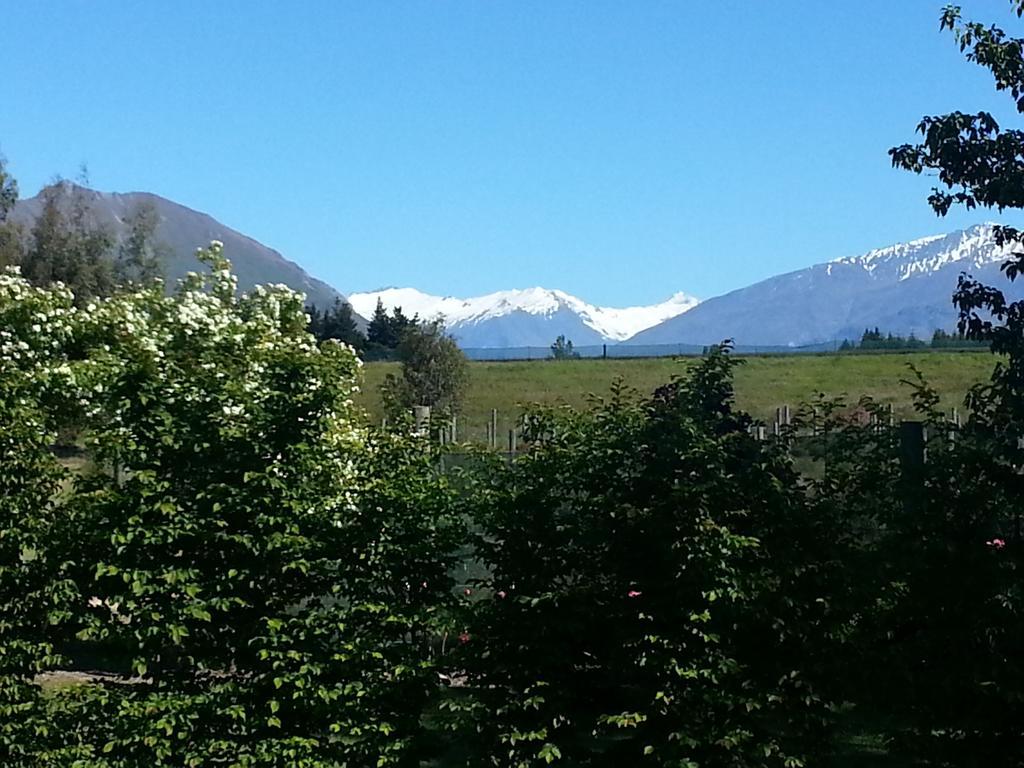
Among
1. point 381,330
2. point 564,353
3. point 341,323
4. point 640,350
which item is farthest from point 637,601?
point 640,350

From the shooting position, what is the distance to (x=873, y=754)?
8859mm

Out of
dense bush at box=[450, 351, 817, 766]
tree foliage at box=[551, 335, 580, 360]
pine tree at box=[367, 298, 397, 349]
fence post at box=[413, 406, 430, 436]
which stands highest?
pine tree at box=[367, 298, 397, 349]

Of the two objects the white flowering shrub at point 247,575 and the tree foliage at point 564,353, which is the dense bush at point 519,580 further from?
the tree foliage at point 564,353

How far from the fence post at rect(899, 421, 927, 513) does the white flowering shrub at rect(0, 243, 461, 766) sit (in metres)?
2.71

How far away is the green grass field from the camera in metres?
44.6

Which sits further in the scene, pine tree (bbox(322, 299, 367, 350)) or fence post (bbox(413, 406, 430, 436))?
pine tree (bbox(322, 299, 367, 350))

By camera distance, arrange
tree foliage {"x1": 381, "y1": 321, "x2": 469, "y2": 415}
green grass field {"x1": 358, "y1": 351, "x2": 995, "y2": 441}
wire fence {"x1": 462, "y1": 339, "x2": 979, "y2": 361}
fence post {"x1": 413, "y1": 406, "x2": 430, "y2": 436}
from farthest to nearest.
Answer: wire fence {"x1": 462, "y1": 339, "x2": 979, "y2": 361} < green grass field {"x1": 358, "y1": 351, "x2": 995, "y2": 441} < tree foliage {"x1": 381, "y1": 321, "x2": 469, "y2": 415} < fence post {"x1": 413, "y1": 406, "x2": 430, "y2": 436}

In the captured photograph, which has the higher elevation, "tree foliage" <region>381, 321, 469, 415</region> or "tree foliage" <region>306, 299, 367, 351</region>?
"tree foliage" <region>306, 299, 367, 351</region>

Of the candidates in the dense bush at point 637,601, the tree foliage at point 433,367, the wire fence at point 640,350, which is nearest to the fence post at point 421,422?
the dense bush at point 637,601

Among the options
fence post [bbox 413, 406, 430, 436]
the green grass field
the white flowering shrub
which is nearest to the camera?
the white flowering shrub

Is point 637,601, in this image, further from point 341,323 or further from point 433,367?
point 341,323

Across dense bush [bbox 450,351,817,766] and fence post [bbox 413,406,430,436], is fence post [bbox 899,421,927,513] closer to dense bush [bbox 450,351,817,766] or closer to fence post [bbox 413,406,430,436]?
dense bush [bbox 450,351,817,766]

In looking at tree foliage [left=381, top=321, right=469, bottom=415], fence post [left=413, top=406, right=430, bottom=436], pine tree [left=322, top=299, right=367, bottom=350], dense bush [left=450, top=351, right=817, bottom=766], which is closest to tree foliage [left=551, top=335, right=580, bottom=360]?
pine tree [left=322, top=299, right=367, bottom=350]

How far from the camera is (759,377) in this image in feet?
170
